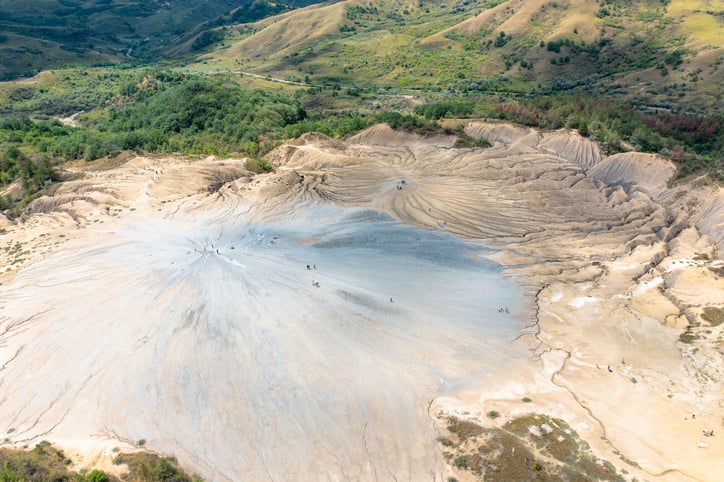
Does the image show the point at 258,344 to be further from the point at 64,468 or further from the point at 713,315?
the point at 713,315

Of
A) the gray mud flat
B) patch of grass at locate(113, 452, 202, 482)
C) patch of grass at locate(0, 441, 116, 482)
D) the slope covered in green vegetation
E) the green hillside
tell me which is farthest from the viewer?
the green hillside

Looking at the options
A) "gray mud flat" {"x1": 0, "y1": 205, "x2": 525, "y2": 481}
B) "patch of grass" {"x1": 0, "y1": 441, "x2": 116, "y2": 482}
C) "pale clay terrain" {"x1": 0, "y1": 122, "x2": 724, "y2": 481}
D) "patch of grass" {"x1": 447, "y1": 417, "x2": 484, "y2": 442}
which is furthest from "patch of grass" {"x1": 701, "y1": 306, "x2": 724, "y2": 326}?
"patch of grass" {"x1": 0, "y1": 441, "x2": 116, "y2": 482}

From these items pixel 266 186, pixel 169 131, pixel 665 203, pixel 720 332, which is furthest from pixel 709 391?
pixel 169 131

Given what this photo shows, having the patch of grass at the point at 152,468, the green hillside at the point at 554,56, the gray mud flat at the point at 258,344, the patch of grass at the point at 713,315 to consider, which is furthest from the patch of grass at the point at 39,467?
the green hillside at the point at 554,56

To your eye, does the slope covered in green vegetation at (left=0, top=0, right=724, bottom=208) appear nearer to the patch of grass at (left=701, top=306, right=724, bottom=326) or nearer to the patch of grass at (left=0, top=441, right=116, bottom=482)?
the patch of grass at (left=701, top=306, right=724, bottom=326)

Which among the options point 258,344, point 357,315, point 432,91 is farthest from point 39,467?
point 432,91

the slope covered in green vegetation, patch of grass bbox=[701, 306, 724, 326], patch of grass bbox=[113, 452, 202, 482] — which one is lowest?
patch of grass bbox=[113, 452, 202, 482]

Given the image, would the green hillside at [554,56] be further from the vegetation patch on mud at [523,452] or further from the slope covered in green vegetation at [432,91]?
the vegetation patch on mud at [523,452]
